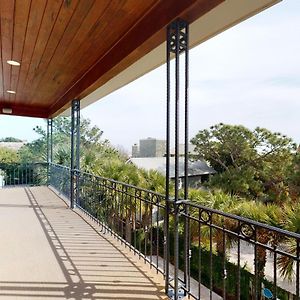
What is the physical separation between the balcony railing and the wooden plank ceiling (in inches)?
51.6

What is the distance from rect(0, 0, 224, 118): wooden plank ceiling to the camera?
7.45ft

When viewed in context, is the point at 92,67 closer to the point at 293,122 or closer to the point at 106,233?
the point at 106,233

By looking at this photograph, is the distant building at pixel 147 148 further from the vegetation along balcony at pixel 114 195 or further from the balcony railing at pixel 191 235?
the vegetation along balcony at pixel 114 195

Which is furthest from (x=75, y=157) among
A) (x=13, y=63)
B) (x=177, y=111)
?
(x=177, y=111)

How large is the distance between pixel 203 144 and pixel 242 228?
17724 mm

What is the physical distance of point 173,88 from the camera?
2326mm

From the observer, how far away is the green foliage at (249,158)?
16.2 m

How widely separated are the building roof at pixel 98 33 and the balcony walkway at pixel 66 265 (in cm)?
196

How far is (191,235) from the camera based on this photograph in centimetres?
658

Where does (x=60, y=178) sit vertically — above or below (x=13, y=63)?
below

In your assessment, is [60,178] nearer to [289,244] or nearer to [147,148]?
[289,244]

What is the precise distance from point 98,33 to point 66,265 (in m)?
2.16

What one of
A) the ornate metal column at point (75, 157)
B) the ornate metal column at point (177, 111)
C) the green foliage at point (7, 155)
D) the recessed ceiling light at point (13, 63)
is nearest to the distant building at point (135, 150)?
the green foliage at point (7, 155)

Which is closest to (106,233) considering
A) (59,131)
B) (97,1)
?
(97,1)
